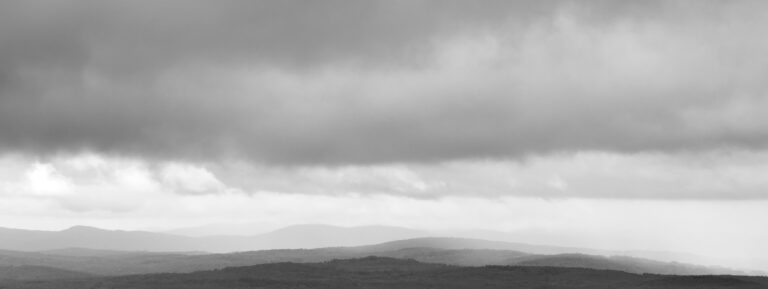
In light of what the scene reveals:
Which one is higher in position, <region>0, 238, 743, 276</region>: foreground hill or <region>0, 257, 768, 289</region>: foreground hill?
<region>0, 238, 743, 276</region>: foreground hill

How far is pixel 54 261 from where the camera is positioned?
152250 mm

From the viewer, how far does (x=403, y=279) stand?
82688 mm

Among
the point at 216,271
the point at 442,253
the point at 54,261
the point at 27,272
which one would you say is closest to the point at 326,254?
the point at 442,253

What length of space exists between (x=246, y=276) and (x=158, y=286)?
9.15 metres

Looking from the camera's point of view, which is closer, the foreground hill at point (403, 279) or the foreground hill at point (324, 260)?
the foreground hill at point (403, 279)

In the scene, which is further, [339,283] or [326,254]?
[326,254]

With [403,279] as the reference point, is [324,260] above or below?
above

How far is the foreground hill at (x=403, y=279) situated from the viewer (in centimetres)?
7394

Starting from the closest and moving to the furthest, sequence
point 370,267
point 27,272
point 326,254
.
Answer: point 370,267 → point 27,272 → point 326,254

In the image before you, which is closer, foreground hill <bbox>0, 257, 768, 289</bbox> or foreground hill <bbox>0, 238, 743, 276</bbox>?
foreground hill <bbox>0, 257, 768, 289</bbox>

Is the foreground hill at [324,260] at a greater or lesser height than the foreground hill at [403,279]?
greater

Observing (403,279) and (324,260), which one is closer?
(403,279)

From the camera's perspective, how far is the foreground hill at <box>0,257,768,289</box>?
7394 cm

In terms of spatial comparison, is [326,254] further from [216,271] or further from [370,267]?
[216,271]
